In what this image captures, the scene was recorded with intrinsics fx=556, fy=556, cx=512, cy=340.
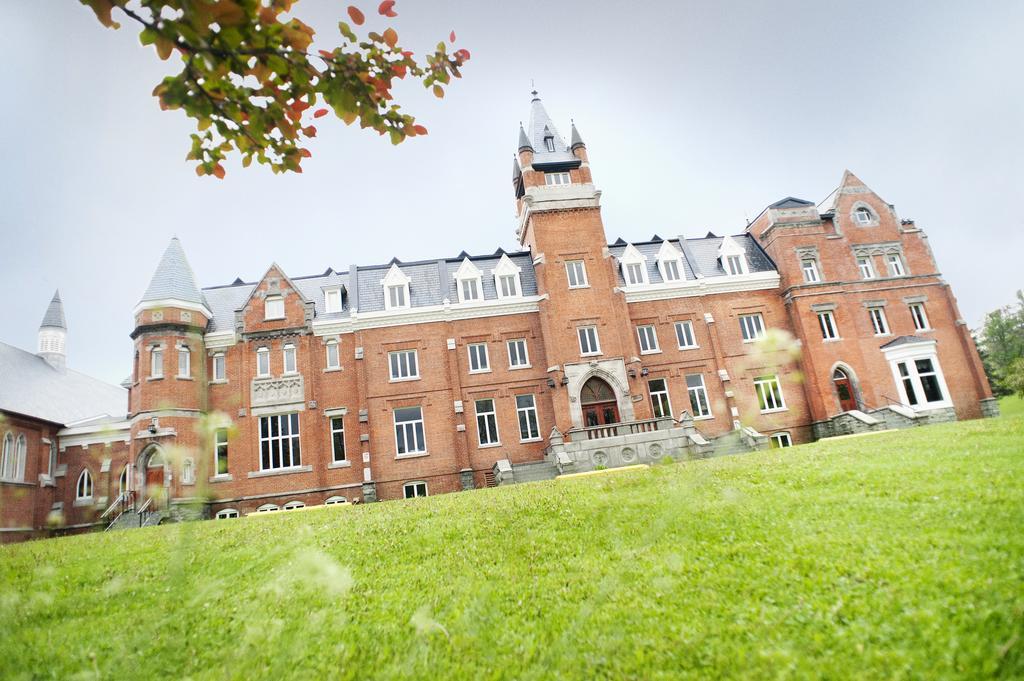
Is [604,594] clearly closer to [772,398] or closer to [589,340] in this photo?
[589,340]

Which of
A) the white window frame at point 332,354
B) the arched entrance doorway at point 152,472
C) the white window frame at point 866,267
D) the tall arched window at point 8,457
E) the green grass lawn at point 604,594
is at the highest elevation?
the white window frame at point 866,267

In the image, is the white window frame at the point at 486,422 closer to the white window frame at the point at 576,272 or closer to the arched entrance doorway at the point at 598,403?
the arched entrance doorway at the point at 598,403

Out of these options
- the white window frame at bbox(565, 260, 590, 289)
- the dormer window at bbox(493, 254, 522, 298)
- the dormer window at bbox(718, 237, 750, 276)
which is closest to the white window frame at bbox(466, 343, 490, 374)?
the dormer window at bbox(493, 254, 522, 298)

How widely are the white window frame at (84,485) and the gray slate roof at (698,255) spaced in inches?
1267

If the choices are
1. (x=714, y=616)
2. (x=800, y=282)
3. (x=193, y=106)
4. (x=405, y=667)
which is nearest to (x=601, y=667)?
(x=714, y=616)

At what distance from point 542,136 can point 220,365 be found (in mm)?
22443

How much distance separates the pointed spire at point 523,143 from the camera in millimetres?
31719

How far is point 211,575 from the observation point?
874 cm

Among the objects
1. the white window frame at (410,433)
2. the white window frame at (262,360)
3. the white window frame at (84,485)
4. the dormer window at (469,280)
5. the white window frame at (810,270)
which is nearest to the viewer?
the white window frame at (410,433)

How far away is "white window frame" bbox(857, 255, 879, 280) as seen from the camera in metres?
32.7

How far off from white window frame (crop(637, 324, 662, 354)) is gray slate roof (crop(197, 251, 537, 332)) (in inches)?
256

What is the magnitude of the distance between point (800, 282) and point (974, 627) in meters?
30.7

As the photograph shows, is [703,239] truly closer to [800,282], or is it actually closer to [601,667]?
[800,282]

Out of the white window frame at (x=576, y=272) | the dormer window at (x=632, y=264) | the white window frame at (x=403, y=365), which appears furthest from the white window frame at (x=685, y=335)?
the white window frame at (x=403, y=365)
